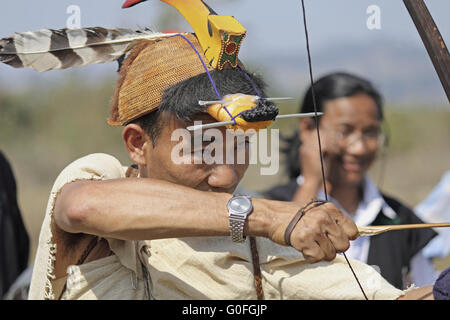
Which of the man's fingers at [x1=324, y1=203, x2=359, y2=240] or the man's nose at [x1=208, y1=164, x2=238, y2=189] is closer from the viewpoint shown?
the man's fingers at [x1=324, y1=203, x2=359, y2=240]

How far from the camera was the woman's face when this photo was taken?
16.1 ft

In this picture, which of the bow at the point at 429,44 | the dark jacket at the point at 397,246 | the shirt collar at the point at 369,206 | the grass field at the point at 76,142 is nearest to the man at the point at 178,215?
the bow at the point at 429,44

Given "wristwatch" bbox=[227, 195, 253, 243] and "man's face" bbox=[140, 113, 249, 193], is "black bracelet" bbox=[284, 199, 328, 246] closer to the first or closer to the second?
"wristwatch" bbox=[227, 195, 253, 243]

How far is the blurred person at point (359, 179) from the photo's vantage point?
4727 mm

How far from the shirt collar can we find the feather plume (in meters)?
2.67

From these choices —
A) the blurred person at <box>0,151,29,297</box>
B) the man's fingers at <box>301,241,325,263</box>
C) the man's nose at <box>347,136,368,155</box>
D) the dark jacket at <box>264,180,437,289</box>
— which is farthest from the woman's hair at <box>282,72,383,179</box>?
the man's fingers at <box>301,241,325,263</box>

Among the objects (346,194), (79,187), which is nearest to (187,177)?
(79,187)

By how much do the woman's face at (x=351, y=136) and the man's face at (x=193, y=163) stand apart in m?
2.59

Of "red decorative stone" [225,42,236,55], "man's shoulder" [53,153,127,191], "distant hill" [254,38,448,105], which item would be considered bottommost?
"distant hill" [254,38,448,105]

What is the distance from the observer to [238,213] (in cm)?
204

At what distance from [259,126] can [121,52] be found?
71 centimetres

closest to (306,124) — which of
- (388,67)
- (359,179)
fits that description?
(359,179)
